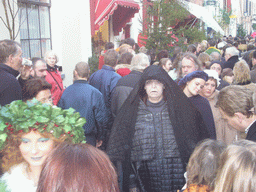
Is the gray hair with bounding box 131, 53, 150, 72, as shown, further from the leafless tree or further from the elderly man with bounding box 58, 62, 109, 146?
the leafless tree

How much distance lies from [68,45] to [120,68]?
10.1 ft

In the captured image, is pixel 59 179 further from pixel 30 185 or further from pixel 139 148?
pixel 139 148

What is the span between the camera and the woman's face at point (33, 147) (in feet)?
7.41

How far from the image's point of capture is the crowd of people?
4.75ft

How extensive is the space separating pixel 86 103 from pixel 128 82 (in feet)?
2.52

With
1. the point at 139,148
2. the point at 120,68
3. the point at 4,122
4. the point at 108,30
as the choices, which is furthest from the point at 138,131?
the point at 108,30

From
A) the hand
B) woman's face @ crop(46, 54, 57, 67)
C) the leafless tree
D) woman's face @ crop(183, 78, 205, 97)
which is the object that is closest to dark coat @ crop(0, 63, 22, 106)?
the hand

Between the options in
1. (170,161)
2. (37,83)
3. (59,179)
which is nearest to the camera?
(59,179)

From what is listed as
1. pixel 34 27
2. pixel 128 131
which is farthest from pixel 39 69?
pixel 34 27

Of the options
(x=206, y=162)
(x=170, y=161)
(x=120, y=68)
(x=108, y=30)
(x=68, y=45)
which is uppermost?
(x=108, y=30)

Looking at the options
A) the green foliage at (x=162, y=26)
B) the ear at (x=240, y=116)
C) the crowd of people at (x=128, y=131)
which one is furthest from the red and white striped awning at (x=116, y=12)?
the ear at (x=240, y=116)

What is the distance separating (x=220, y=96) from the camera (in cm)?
286

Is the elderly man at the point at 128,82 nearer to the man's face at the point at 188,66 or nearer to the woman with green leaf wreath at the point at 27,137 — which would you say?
the man's face at the point at 188,66

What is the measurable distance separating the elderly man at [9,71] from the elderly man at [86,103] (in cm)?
82
